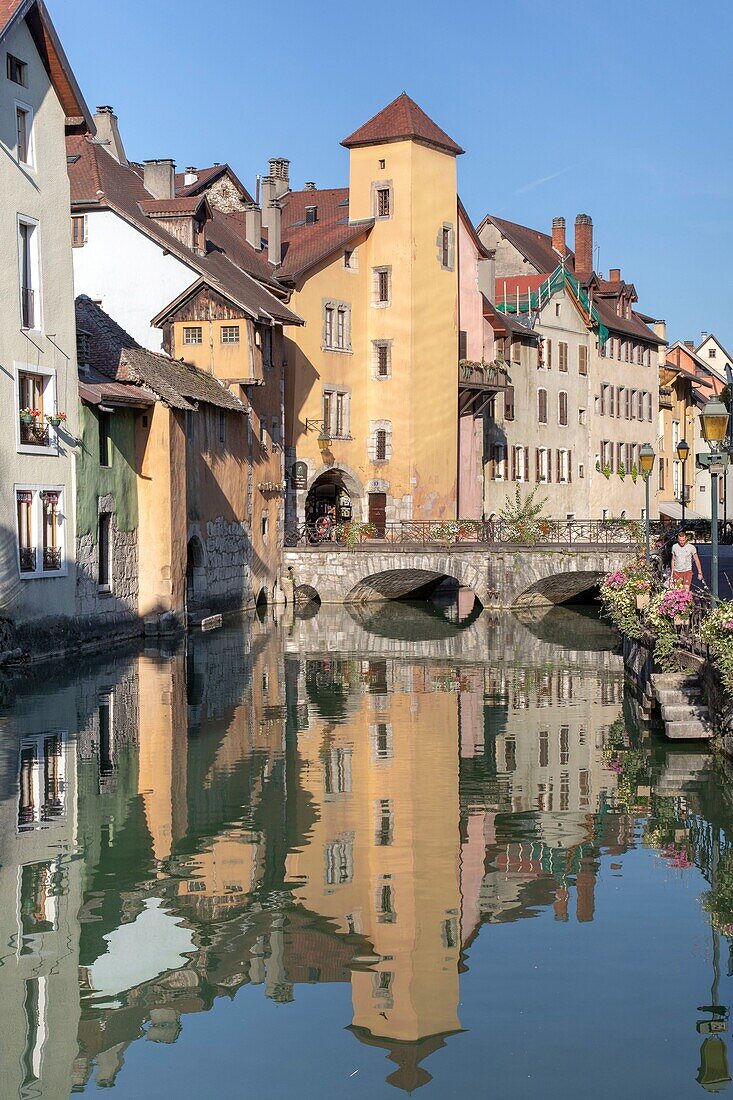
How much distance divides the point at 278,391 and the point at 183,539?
1184cm

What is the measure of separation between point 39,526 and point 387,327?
83.1ft

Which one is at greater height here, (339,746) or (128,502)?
(128,502)

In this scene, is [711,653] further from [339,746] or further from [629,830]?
[339,746]

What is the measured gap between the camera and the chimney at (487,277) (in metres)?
58.9

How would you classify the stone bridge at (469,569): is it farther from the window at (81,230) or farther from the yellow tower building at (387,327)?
the window at (81,230)

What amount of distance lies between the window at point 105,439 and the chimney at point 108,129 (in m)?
20.0

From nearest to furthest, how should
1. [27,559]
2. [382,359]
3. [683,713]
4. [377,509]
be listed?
1. [683,713]
2. [27,559]
3. [382,359]
4. [377,509]

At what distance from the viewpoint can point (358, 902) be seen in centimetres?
1266

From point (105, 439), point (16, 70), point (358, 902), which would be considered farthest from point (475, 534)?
point (358, 902)

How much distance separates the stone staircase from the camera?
1962cm

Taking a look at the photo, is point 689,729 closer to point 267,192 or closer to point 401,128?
point 401,128

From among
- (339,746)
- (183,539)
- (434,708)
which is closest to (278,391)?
(183,539)

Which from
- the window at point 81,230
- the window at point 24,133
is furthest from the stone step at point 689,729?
the window at point 81,230

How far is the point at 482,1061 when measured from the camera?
30.1 feet
